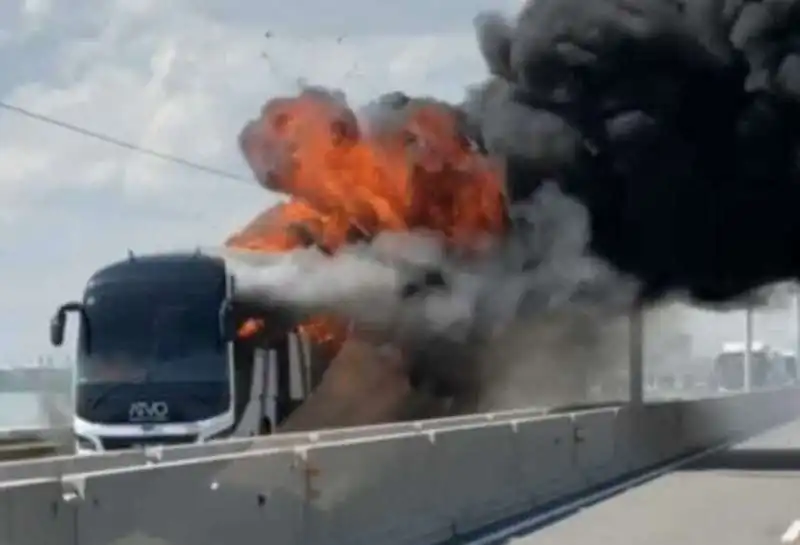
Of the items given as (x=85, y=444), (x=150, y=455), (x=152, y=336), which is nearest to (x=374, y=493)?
(x=150, y=455)

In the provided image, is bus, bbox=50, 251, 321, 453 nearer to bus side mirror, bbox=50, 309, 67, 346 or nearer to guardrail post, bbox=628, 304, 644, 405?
bus side mirror, bbox=50, 309, 67, 346

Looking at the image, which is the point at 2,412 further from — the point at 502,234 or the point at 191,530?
the point at 191,530

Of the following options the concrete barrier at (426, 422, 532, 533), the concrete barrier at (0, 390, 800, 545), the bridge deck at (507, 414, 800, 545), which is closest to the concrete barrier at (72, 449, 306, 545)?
the concrete barrier at (0, 390, 800, 545)

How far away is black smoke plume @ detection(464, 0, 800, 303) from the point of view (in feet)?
129

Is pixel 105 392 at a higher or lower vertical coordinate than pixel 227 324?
lower

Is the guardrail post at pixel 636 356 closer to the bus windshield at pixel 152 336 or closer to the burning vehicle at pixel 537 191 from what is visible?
the burning vehicle at pixel 537 191

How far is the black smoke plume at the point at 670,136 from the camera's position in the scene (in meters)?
39.3

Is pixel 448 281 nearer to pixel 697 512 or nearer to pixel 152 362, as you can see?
pixel 152 362

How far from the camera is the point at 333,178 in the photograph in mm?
36906

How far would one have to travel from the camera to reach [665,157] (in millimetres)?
39812

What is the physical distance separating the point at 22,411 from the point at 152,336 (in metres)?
11.5

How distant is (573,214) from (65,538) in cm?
2904

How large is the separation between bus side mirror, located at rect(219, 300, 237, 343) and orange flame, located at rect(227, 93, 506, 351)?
8191 mm

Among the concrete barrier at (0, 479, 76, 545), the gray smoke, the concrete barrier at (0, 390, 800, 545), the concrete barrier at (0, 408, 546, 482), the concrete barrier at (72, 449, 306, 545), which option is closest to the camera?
the concrete barrier at (0, 479, 76, 545)
